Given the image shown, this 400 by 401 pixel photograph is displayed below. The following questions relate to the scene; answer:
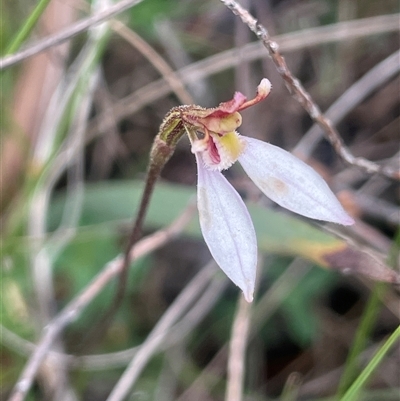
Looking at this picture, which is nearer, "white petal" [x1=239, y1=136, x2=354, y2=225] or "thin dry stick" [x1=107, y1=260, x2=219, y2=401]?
"white petal" [x1=239, y1=136, x2=354, y2=225]

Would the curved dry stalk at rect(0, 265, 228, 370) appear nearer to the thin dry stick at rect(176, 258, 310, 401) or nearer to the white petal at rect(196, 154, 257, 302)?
the thin dry stick at rect(176, 258, 310, 401)

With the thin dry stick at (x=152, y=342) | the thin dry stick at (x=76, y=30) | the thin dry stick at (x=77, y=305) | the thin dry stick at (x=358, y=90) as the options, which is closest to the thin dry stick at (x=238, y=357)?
the thin dry stick at (x=152, y=342)

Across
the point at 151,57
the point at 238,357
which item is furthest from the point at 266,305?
the point at 151,57

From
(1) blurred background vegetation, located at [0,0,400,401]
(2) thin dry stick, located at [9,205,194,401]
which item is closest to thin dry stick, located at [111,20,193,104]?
(1) blurred background vegetation, located at [0,0,400,401]

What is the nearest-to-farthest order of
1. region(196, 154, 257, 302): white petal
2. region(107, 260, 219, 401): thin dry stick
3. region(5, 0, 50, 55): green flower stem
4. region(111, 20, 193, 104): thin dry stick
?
1. region(196, 154, 257, 302): white petal
2. region(5, 0, 50, 55): green flower stem
3. region(107, 260, 219, 401): thin dry stick
4. region(111, 20, 193, 104): thin dry stick

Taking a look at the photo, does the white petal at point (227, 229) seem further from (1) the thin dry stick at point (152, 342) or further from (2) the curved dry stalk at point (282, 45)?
(2) the curved dry stalk at point (282, 45)

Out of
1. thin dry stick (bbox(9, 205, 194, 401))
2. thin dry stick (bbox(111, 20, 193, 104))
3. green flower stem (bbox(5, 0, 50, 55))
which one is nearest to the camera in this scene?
green flower stem (bbox(5, 0, 50, 55))

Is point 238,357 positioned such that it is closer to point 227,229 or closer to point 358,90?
point 227,229
